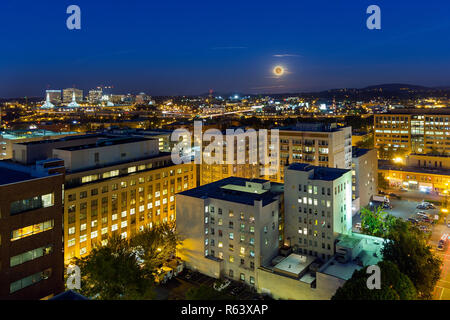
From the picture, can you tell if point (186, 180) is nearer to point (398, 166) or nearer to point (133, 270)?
point (133, 270)

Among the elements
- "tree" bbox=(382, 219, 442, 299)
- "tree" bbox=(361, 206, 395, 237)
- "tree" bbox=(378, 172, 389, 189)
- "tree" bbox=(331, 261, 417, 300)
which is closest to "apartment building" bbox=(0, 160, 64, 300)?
"tree" bbox=(331, 261, 417, 300)

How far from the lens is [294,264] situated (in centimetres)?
2572

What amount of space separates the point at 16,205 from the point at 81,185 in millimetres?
10562

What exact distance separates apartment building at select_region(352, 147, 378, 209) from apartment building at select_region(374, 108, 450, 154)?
26336 mm

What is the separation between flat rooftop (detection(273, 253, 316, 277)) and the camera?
24469 millimetres

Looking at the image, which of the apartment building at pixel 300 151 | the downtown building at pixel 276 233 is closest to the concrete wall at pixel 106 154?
the downtown building at pixel 276 233

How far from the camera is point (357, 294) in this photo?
16344 mm

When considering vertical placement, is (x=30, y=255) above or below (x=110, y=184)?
below

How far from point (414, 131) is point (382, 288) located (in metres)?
62.1

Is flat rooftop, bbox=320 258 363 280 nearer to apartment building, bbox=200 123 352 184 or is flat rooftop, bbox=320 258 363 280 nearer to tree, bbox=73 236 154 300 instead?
tree, bbox=73 236 154 300

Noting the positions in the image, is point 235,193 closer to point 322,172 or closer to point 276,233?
point 276,233

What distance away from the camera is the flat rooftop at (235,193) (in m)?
27.5

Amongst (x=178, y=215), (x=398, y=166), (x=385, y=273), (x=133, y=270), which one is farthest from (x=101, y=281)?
(x=398, y=166)

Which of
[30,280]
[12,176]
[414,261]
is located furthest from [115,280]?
[414,261]
